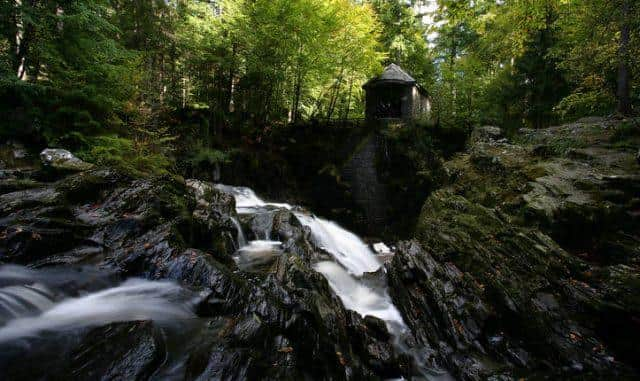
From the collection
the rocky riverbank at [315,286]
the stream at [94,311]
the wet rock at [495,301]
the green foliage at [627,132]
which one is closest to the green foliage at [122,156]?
the rocky riverbank at [315,286]

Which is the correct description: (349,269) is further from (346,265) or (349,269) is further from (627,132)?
(627,132)

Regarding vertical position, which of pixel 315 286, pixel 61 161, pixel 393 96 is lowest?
pixel 315 286

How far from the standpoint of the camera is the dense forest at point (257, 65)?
27.8 ft

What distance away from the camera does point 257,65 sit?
1487 cm

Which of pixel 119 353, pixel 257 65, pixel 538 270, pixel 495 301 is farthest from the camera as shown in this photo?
pixel 257 65

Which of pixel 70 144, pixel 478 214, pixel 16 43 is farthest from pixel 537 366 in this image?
pixel 16 43

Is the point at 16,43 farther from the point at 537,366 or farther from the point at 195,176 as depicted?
the point at 537,366

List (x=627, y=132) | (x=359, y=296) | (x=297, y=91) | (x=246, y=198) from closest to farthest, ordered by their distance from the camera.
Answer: (x=359, y=296)
(x=627, y=132)
(x=246, y=198)
(x=297, y=91)

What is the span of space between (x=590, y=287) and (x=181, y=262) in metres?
7.68

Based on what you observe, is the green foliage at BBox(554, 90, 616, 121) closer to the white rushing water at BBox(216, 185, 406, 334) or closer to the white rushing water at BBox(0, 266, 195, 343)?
the white rushing water at BBox(216, 185, 406, 334)

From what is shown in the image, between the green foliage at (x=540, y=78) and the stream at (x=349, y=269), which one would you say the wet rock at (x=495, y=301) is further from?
the green foliage at (x=540, y=78)

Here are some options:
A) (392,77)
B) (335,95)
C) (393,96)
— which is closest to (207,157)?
(335,95)

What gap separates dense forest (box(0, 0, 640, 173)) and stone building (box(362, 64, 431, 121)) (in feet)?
3.37

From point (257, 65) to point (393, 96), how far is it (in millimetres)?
8876
